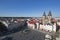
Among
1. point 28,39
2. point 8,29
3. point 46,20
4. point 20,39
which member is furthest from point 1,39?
point 46,20

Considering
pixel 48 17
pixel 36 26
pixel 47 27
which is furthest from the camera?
pixel 48 17

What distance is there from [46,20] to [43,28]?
4.82 m

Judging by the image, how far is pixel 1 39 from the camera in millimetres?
18891

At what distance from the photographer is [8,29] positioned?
27922 mm

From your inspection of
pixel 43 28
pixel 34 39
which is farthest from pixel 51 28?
pixel 34 39

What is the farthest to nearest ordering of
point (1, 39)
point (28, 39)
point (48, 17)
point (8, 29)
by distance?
point (48, 17)
point (8, 29)
point (28, 39)
point (1, 39)

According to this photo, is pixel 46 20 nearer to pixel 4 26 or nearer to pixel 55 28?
pixel 55 28

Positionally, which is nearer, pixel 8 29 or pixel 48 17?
pixel 8 29

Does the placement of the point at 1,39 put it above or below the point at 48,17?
below

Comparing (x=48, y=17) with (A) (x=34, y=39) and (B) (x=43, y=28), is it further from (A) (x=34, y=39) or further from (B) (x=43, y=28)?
(A) (x=34, y=39)

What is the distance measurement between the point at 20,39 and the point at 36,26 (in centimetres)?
1402

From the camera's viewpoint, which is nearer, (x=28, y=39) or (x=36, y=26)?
(x=28, y=39)

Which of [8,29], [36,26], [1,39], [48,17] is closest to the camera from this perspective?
[1,39]

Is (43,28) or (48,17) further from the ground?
(48,17)
